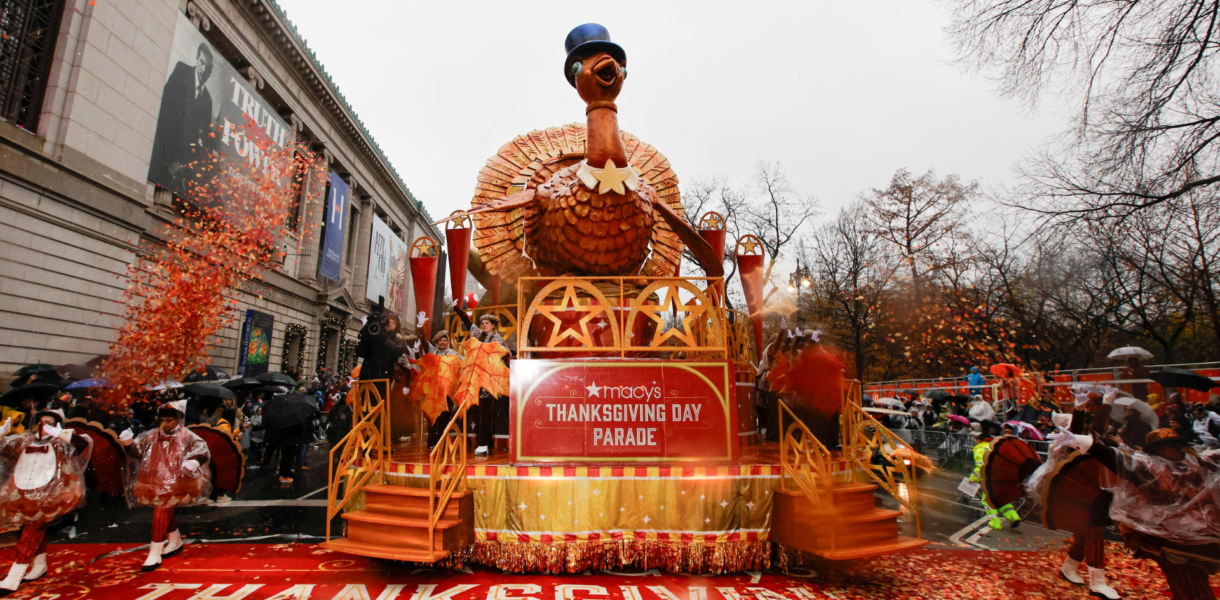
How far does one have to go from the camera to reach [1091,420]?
500cm

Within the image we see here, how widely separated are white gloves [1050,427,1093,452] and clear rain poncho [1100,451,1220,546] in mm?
233

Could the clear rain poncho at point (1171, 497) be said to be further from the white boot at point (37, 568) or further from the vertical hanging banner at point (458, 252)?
the white boot at point (37, 568)

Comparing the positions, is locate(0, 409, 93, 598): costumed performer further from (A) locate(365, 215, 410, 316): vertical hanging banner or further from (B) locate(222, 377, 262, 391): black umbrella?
(A) locate(365, 215, 410, 316): vertical hanging banner

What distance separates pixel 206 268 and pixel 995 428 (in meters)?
22.3

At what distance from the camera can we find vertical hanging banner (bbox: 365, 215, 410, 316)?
Result: 3338cm

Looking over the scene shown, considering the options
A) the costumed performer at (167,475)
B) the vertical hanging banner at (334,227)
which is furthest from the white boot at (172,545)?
the vertical hanging banner at (334,227)

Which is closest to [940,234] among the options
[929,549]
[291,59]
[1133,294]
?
[1133,294]

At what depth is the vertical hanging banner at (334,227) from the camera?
26.9 m

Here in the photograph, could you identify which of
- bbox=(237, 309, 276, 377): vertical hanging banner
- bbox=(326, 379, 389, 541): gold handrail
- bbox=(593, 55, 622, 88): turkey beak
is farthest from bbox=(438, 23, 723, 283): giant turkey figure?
bbox=(237, 309, 276, 377): vertical hanging banner

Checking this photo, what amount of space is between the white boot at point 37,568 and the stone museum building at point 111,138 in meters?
4.66

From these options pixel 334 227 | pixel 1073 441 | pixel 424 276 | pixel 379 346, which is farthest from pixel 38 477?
pixel 334 227

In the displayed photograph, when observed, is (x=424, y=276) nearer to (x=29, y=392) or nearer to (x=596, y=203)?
(x=596, y=203)

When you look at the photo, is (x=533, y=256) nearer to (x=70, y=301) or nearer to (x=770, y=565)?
(x=770, y=565)

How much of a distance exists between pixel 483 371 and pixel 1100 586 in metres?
5.97
